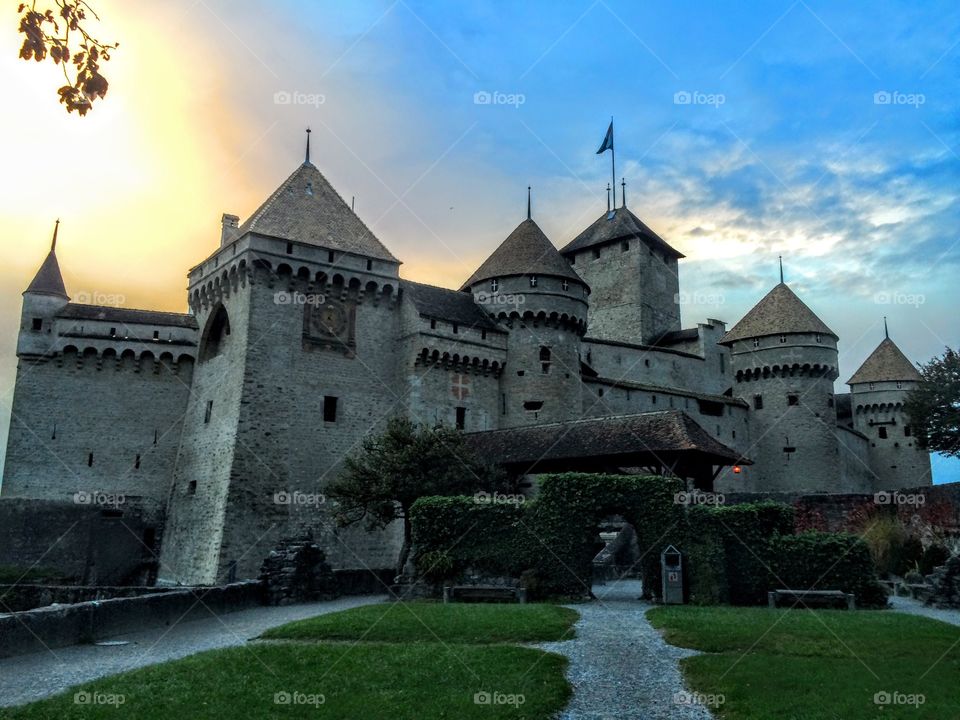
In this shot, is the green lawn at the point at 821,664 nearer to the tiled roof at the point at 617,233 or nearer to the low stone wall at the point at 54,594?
the low stone wall at the point at 54,594

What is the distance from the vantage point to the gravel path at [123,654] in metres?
10.6

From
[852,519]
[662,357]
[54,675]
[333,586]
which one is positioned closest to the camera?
[54,675]

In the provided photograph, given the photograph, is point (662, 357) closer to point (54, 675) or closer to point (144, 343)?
point (144, 343)

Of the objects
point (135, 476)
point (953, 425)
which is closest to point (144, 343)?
point (135, 476)

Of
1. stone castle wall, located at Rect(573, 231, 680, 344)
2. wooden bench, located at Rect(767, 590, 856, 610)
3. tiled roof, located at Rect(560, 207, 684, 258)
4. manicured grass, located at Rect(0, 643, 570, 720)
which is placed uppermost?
tiled roof, located at Rect(560, 207, 684, 258)

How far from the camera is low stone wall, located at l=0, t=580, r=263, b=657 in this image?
494 inches

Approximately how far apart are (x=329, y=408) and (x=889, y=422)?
39826 millimetres

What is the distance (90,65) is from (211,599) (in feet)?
47.2

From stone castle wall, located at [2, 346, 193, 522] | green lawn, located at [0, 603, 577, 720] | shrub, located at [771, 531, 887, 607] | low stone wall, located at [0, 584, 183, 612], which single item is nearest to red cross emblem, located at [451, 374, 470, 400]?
stone castle wall, located at [2, 346, 193, 522]

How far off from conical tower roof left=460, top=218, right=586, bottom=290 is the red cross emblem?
19.2 ft

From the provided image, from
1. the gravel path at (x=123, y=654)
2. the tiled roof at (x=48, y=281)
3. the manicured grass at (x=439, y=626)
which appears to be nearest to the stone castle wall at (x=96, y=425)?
the tiled roof at (x=48, y=281)

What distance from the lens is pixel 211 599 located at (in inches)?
699

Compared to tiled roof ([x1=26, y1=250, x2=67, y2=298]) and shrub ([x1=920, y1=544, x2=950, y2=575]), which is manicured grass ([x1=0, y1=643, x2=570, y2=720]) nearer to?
shrub ([x1=920, y1=544, x2=950, y2=575])

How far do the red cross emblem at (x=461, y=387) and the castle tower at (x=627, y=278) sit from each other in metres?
23.0
